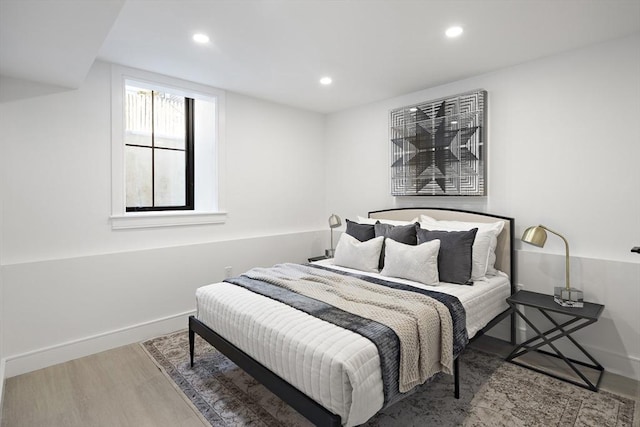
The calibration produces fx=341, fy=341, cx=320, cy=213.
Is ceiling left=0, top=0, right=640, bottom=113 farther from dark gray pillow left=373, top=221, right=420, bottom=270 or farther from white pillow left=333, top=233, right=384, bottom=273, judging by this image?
white pillow left=333, top=233, right=384, bottom=273

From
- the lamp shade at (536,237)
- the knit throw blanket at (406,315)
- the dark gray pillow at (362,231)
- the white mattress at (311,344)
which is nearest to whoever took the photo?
the white mattress at (311,344)

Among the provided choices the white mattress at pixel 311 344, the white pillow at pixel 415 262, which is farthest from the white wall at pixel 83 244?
the white pillow at pixel 415 262

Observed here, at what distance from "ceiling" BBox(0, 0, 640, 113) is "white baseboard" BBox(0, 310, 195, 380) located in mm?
2104

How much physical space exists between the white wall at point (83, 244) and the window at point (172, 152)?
14 centimetres

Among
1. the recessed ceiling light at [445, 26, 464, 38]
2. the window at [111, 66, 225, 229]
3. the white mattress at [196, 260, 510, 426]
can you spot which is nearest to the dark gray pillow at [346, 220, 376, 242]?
the white mattress at [196, 260, 510, 426]

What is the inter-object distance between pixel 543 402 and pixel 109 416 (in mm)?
2759

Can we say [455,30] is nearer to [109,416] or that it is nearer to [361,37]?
[361,37]

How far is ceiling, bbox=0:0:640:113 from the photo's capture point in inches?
75.1

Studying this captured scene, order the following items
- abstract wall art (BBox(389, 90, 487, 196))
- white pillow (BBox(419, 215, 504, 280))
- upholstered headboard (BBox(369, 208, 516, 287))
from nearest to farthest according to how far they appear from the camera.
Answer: white pillow (BBox(419, 215, 504, 280))
upholstered headboard (BBox(369, 208, 516, 287))
abstract wall art (BBox(389, 90, 487, 196))

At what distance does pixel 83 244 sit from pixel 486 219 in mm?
3622

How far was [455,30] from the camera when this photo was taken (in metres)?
2.43

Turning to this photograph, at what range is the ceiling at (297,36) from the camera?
1.91 meters

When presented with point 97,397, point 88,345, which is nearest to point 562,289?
point 97,397

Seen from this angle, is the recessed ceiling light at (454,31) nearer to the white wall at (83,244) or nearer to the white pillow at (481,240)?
the white pillow at (481,240)
